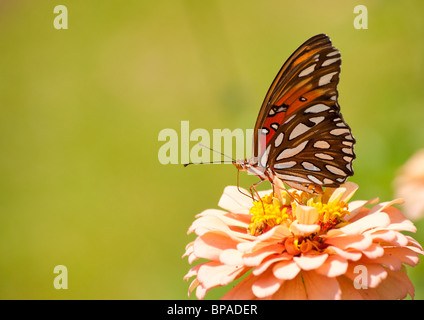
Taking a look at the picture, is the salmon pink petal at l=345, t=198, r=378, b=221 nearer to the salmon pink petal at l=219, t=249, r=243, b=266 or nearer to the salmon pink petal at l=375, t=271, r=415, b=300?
the salmon pink petal at l=375, t=271, r=415, b=300

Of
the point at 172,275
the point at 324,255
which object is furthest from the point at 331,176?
the point at 172,275

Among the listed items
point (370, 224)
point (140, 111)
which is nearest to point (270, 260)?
point (370, 224)

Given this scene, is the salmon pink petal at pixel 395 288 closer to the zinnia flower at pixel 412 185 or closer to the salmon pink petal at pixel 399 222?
the salmon pink petal at pixel 399 222

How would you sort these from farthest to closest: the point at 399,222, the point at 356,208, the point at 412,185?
the point at 412,185, the point at 356,208, the point at 399,222

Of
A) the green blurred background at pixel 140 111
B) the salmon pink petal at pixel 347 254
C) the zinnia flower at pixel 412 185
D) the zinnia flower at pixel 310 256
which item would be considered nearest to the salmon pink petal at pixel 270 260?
the zinnia flower at pixel 310 256

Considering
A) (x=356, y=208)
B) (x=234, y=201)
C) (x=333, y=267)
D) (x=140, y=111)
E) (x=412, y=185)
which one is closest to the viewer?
(x=333, y=267)

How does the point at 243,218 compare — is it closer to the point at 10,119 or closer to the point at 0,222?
the point at 0,222

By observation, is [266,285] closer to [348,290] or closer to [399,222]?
[348,290]
